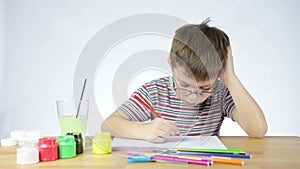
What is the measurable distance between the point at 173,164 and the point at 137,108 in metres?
0.41

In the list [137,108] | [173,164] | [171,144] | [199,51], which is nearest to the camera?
[173,164]

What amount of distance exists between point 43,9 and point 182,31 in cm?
123

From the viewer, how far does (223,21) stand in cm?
182

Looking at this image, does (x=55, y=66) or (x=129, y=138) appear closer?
(x=129, y=138)

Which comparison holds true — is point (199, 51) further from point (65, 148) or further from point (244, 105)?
point (65, 148)

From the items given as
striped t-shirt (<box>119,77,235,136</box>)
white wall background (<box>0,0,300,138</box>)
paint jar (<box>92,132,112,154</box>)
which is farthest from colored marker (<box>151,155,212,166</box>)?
white wall background (<box>0,0,300,138</box>)

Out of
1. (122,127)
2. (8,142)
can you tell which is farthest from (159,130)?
(8,142)

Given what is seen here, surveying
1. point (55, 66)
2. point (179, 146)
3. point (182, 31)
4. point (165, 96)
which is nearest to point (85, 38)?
point (55, 66)

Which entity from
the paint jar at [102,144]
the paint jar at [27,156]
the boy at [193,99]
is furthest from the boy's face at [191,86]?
the paint jar at [27,156]

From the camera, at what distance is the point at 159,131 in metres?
0.79

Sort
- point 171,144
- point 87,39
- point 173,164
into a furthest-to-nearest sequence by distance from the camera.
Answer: point 87,39 < point 171,144 < point 173,164

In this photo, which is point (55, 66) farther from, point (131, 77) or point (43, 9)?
point (131, 77)

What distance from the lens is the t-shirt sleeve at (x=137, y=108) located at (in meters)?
0.95

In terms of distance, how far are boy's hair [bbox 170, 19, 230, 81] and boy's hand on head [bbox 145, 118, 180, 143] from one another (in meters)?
0.15
